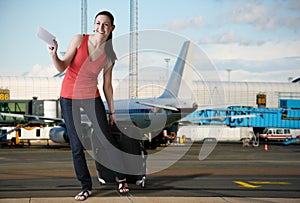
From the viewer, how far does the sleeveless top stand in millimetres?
8867

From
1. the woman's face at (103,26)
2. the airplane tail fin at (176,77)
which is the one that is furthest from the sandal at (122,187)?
the airplane tail fin at (176,77)

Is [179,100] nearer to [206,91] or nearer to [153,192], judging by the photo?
[153,192]

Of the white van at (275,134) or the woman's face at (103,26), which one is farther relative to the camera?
the white van at (275,134)

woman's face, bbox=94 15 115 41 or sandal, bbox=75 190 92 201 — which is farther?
woman's face, bbox=94 15 115 41

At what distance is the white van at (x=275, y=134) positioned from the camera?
68.6 metres

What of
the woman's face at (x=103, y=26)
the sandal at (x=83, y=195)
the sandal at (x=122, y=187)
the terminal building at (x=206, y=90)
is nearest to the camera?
the sandal at (x=83, y=195)

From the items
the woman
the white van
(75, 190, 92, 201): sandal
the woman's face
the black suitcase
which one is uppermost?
the woman's face

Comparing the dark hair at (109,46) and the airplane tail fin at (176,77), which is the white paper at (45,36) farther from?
the airplane tail fin at (176,77)

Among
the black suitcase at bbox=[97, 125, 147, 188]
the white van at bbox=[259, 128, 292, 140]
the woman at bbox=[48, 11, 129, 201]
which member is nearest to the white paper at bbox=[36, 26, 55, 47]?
the woman at bbox=[48, 11, 129, 201]

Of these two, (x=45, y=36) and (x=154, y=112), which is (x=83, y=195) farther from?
(x=154, y=112)

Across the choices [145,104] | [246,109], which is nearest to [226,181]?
[145,104]

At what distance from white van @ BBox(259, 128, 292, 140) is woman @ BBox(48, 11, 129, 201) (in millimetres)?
60856

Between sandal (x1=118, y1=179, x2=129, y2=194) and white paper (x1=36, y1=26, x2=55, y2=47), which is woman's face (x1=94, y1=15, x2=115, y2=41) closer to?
white paper (x1=36, y1=26, x2=55, y2=47)

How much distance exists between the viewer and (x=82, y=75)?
8906 millimetres
